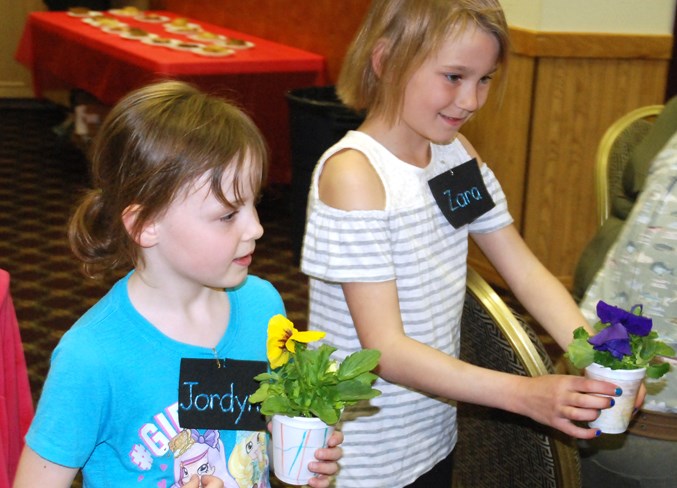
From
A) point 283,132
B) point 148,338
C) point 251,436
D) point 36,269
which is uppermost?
point 148,338

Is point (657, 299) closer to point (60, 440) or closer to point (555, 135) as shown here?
point (60, 440)

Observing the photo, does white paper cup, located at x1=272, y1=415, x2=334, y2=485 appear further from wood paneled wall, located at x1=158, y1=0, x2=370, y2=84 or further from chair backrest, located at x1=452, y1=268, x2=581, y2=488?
wood paneled wall, located at x1=158, y1=0, x2=370, y2=84

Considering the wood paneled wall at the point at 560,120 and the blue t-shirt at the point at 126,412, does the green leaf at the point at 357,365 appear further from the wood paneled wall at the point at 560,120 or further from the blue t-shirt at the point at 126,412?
the wood paneled wall at the point at 560,120

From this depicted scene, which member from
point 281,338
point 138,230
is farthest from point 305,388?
point 138,230

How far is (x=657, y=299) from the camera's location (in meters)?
1.87

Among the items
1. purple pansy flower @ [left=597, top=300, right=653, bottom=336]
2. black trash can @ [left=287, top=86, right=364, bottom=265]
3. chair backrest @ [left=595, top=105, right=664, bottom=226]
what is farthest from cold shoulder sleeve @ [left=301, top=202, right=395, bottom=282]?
black trash can @ [left=287, top=86, right=364, bottom=265]

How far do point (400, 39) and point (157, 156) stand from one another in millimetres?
577

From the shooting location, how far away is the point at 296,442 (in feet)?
4.11

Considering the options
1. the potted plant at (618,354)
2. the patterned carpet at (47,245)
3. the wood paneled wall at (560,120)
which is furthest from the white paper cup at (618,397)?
the wood paneled wall at (560,120)

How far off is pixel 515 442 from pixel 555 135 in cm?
276

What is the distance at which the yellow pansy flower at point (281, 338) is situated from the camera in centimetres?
125

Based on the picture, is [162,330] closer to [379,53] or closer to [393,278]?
[393,278]

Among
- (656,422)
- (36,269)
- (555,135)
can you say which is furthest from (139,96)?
(36,269)

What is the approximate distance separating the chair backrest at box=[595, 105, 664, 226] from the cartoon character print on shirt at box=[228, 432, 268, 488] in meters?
1.54
